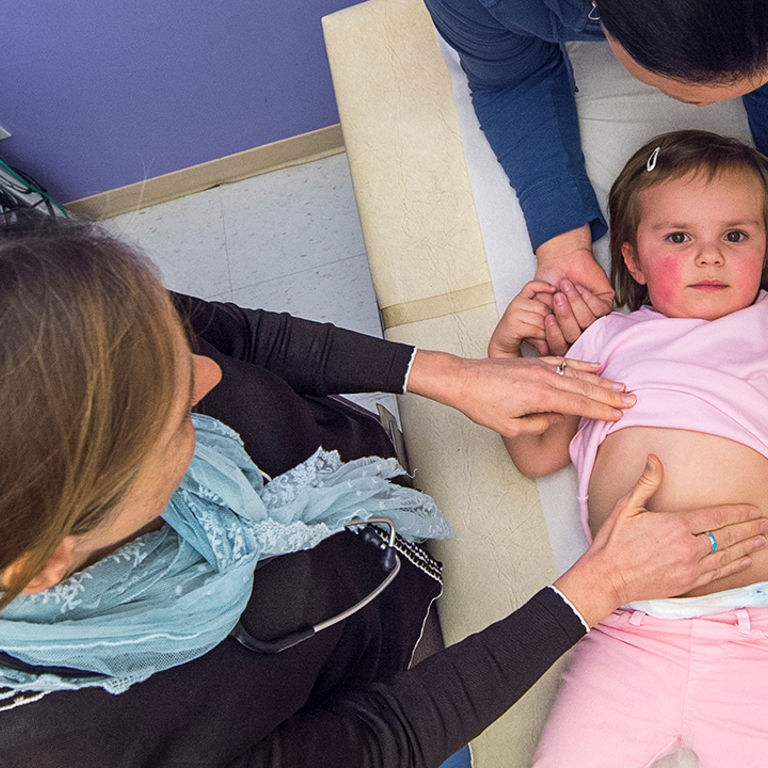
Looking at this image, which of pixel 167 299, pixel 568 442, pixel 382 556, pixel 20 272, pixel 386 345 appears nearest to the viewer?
pixel 20 272

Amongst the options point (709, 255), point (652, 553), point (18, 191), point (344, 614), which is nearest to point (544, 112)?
point (709, 255)

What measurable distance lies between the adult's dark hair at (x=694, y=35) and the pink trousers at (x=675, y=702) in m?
0.74

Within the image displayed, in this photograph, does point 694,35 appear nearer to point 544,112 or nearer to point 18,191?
point 544,112

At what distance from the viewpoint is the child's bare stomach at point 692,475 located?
1181 millimetres

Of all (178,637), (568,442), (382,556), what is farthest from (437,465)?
(178,637)

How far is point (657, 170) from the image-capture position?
1.37 m

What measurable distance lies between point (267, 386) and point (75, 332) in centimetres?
50

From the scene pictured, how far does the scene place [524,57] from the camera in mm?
1393

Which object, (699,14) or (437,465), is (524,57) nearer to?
(699,14)

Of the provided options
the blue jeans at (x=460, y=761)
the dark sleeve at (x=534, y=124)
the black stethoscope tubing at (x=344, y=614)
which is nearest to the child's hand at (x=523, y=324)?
the dark sleeve at (x=534, y=124)

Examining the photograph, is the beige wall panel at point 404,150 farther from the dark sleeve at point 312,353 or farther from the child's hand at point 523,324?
the dark sleeve at point 312,353

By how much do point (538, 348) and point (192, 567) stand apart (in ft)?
2.58

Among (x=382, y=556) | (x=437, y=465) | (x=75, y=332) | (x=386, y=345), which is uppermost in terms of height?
(x=75, y=332)

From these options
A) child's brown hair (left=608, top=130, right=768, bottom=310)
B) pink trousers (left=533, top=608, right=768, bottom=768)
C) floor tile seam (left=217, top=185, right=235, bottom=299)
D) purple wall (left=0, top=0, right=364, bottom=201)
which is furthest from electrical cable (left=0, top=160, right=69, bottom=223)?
pink trousers (left=533, top=608, right=768, bottom=768)
